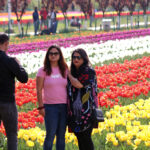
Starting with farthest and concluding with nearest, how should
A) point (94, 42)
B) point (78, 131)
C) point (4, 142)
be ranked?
1. point (94, 42)
2. point (4, 142)
3. point (78, 131)

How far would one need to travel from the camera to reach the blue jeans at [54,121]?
518cm

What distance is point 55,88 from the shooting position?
5.22 metres

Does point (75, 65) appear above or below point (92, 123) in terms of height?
above

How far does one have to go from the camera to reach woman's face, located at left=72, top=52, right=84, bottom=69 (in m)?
5.12

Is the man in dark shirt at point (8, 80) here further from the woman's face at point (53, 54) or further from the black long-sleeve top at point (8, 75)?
the woman's face at point (53, 54)

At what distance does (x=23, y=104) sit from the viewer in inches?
366

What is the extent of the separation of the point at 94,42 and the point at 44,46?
3.19 meters

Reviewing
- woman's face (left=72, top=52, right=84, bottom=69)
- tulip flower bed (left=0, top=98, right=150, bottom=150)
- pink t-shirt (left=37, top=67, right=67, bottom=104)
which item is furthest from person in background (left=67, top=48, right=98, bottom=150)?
tulip flower bed (left=0, top=98, right=150, bottom=150)

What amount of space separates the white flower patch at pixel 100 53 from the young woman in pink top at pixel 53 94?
8.38m

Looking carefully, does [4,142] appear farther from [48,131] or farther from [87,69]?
[87,69]

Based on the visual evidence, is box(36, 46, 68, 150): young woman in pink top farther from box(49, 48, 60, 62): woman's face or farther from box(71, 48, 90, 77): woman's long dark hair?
box(71, 48, 90, 77): woman's long dark hair

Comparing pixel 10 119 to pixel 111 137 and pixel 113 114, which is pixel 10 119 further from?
pixel 113 114

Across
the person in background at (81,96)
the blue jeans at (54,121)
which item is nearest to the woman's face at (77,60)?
the person in background at (81,96)

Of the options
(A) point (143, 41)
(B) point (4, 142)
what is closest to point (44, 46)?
(A) point (143, 41)
